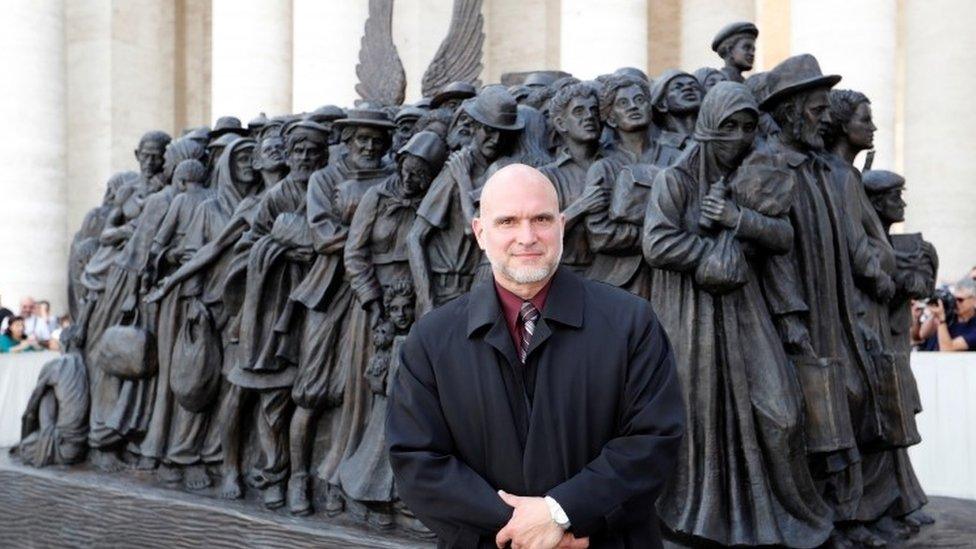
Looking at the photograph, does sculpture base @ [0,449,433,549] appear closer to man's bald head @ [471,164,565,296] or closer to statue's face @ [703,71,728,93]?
statue's face @ [703,71,728,93]

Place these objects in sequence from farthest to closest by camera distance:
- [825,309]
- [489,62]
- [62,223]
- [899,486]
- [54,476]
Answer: [489,62] → [62,223] → [54,476] → [899,486] → [825,309]

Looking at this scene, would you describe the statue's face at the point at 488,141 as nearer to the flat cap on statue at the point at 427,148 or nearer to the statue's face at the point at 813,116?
the flat cap on statue at the point at 427,148

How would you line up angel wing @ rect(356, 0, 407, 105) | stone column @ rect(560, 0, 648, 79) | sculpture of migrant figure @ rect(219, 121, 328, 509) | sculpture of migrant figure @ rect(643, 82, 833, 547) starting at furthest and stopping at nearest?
stone column @ rect(560, 0, 648, 79) → angel wing @ rect(356, 0, 407, 105) → sculpture of migrant figure @ rect(219, 121, 328, 509) → sculpture of migrant figure @ rect(643, 82, 833, 547)

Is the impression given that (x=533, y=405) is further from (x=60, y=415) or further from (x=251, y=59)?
(x=251, y=59)

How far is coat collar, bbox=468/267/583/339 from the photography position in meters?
2.72

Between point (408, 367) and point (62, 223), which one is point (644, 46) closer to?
point (62, 223)

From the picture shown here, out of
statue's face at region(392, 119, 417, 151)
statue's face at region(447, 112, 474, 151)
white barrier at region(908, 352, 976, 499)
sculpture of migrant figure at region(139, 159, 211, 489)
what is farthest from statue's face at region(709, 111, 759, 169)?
sculpture of migrant figure at region(139, 159, 211, 489)

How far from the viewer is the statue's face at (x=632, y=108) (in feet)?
17.5

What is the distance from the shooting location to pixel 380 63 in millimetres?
8047

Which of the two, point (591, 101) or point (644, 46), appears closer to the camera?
point (591, 101)

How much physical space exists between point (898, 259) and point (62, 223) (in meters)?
14.4

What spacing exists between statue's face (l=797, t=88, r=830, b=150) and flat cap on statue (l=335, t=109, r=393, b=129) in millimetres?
2303

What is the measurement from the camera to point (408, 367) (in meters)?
2.81

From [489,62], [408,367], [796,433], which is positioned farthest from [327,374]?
[489,62]
